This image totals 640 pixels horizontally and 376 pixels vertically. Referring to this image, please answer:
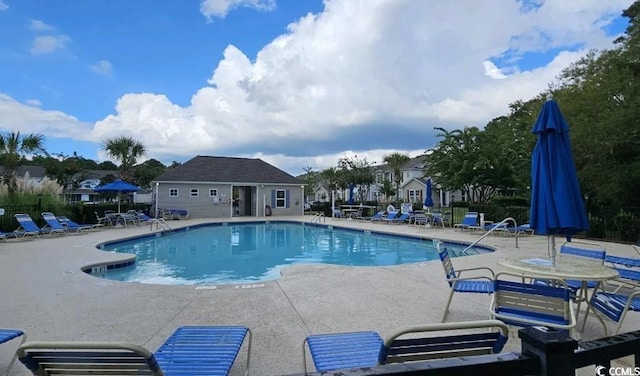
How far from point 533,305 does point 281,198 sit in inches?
1015

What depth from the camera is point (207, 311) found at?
4.68 m

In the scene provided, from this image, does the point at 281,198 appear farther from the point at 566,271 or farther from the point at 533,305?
the point at 533,305

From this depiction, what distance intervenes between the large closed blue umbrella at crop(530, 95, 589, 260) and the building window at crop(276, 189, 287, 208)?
2464 cm

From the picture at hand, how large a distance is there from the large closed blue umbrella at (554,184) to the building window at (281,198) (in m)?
24.6

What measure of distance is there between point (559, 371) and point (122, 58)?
1674cm

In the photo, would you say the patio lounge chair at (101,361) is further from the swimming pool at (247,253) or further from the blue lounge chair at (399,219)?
the blue lounge chair at (399,219)

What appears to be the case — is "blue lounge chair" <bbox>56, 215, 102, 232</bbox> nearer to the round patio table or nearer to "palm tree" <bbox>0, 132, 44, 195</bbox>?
"palm tree" <bbox>0, 132, 44, 195</bbox>

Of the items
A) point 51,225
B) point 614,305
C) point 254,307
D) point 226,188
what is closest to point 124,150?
point 226,188

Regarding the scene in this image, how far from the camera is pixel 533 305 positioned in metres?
3.24

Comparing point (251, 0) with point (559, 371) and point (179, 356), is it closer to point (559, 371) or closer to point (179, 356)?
point (179, 356)

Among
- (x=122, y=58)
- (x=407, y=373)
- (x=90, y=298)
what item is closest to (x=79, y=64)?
(x=122, y=58)

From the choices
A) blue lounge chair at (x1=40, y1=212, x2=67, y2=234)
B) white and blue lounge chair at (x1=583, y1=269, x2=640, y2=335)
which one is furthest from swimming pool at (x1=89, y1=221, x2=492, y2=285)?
white and blue lounge chair at (x1=583, y1=269, x2=640, y2=335)

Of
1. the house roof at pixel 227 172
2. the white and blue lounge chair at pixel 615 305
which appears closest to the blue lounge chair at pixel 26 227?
the house roof at pixel 227 172

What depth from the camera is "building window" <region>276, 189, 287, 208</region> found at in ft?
93.1
